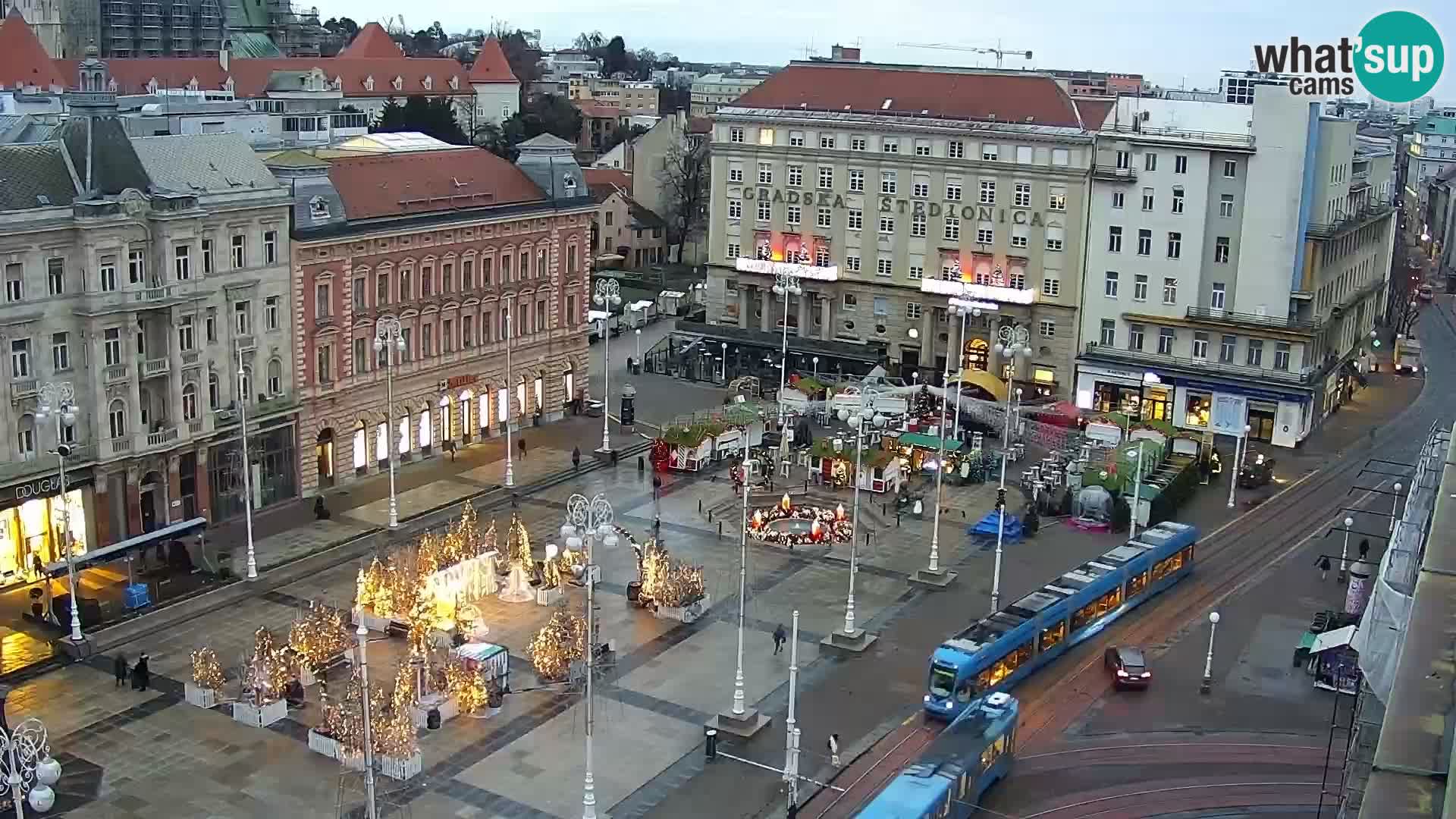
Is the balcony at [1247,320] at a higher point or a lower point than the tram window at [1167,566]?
higher

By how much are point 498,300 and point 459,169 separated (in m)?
7.51

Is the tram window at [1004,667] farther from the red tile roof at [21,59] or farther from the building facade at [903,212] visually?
the red tile roof at [21,59]

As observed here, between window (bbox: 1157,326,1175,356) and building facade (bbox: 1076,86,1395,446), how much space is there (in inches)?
2.6

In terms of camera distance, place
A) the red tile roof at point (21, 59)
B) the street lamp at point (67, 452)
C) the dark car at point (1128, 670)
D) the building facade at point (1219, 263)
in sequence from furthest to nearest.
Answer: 1. the red tile roof at point (21, 59)
2. the building facade at point (1219, 263)
3. the dark car at point (1128, 670)
4. the street lamp at point (67, 452)

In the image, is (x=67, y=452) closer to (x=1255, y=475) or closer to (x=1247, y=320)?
(x=1255, y=475)

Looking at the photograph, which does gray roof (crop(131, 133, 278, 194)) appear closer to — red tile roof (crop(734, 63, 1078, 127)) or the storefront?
the storefront

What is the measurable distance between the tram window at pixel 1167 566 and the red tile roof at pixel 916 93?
39027mm

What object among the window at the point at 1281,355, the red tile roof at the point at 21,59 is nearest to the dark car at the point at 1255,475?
the window at the point at 1281,355

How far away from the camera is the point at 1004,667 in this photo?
4916 centimetres

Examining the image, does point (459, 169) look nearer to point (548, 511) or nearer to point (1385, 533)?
point (548, 511)

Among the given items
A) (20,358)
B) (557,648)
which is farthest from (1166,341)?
(20,358)

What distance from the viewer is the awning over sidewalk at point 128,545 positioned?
54.9 metres

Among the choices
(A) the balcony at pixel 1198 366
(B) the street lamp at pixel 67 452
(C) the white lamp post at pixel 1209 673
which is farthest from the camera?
(A) the balcony at pixel 1198 366

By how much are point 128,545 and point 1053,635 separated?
116ft
